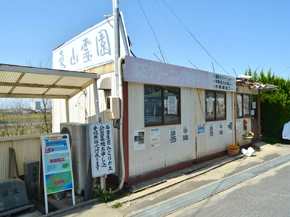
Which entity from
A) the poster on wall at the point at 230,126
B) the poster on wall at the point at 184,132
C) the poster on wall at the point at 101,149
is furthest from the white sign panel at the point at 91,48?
the poster on wall at the point at 230,126

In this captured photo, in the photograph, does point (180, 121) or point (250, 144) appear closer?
point (180, 121)

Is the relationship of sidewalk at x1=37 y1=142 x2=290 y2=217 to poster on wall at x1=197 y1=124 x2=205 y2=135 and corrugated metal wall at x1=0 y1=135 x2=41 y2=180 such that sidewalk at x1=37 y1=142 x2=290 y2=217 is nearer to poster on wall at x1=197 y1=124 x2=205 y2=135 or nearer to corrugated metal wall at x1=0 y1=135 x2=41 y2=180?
poster on wall at x1=197 y1=124 x2=205 y2=135

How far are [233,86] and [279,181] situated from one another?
4.61 metres

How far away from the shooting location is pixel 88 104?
22.2ft

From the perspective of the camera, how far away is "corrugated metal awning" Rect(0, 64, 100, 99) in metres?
4.51

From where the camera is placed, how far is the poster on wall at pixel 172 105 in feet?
23.6

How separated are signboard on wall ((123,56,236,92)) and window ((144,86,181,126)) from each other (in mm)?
263

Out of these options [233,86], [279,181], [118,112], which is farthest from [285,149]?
[118,112]

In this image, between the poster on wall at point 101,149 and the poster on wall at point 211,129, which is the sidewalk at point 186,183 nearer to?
the poster on wall at point 101,149

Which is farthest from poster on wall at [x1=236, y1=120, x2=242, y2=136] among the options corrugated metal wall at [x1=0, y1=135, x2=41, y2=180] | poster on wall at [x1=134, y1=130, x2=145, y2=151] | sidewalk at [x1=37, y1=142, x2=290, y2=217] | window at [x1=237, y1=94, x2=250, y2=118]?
corrugated metal wall at [x1=0, y1=135, x2=41, y2=180]

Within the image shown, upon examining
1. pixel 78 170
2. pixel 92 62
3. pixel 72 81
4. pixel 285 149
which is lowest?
pixel 285 149

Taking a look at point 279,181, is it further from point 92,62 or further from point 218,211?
point 92,62

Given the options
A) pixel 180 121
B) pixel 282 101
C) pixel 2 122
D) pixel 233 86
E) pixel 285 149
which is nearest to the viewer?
pixel 180 121

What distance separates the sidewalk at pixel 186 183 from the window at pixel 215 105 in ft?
5.52
